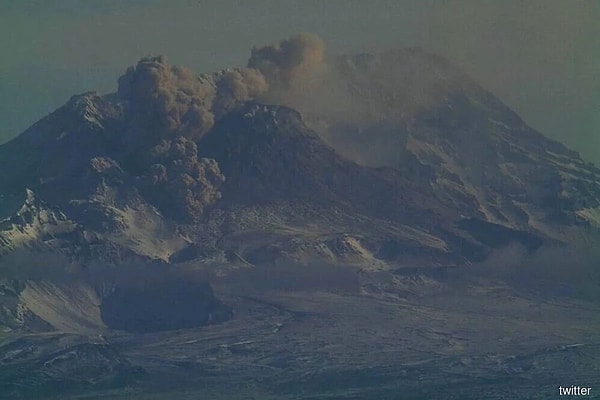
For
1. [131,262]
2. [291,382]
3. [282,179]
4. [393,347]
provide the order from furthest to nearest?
[282,179]
[131,262]
[393,347]
[291,382]

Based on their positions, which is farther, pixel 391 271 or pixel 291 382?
pixel 391 271

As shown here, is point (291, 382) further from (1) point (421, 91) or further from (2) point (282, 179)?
(1) point (421, 91)

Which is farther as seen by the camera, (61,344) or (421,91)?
(421,91)

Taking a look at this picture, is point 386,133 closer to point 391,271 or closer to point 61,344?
point 391,271

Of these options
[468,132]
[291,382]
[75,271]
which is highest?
[468,132]

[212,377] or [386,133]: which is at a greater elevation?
[386,133]

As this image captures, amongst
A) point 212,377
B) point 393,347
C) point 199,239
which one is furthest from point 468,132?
point 212,377

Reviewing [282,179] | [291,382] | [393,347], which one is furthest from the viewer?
[282,179]

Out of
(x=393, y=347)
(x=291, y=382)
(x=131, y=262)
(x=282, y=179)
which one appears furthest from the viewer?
(x=282, y=179)

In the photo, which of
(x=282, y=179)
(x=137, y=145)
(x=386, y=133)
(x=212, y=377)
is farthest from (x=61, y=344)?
(x=386, y=133)
